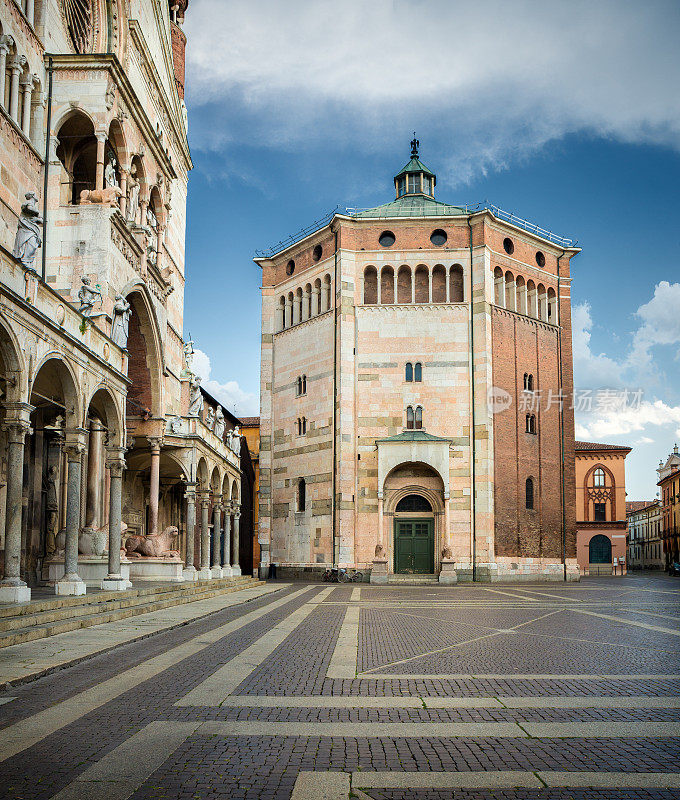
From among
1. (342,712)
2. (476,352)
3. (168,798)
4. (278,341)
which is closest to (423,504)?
(476,352)

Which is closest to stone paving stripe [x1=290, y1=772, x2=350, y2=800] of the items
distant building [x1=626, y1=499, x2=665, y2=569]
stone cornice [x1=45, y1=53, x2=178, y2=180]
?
stone cornice [x1=45, y1=53, x2=178, y2=180]

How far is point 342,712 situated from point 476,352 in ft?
138

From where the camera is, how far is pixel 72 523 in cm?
1934

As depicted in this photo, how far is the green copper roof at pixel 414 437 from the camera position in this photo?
48.0m

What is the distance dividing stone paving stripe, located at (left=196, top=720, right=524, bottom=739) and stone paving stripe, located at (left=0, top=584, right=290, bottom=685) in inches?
136

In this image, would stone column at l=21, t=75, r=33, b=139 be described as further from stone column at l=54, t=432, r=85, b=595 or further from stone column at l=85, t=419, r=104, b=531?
stone column at l=54, t=432, r=85, b=595

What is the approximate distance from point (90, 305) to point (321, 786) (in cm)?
1767

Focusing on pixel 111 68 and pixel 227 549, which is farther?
pixel 227 549

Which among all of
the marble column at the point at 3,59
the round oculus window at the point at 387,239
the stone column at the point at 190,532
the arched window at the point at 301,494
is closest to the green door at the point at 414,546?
the arched window at the point at 301,494

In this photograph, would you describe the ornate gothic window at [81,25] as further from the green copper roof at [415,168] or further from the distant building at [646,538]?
the distant building at [646,538]

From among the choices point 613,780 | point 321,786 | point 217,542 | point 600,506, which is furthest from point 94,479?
point 600,506

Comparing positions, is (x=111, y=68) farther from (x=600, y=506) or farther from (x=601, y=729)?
(x=600, y=506)

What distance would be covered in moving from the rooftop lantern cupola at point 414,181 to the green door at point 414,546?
2445 centimetres

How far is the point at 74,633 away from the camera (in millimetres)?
15352
